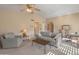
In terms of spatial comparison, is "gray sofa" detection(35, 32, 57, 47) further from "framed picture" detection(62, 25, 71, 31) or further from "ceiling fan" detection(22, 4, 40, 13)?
"ceiling fan" detection(22, 4, 40, 13)

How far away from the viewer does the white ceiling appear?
279cm

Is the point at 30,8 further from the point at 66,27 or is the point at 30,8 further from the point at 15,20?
the point at 66,27

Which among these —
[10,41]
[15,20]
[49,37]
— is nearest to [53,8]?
[49,37]

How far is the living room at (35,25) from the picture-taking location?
2.81 metres

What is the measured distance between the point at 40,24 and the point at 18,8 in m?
0.64

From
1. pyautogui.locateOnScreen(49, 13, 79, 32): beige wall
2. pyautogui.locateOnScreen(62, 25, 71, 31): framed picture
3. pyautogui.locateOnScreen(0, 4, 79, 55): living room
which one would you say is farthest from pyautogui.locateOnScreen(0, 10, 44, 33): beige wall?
pyautogui.locateOnScreen(62, 25, 71, 31): framed picture

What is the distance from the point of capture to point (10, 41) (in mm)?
2906

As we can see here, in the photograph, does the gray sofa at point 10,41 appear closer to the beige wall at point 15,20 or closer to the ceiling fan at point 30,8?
the beige wall at point 15,20

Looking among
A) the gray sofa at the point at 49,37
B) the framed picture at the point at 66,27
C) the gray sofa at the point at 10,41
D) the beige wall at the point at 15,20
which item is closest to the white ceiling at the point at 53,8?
the beige wall at the point at 15,20

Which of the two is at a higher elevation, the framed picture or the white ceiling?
the white ceiling

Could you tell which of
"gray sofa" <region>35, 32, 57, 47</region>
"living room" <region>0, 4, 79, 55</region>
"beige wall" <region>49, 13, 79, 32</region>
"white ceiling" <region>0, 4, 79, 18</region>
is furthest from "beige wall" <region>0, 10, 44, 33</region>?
"beige wall" <region>49, 13, 79, 32</region>

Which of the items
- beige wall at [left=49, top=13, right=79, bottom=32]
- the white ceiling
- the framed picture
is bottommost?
the framed picture

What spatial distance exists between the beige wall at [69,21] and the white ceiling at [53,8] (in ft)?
0.31
